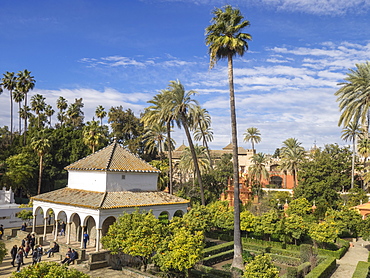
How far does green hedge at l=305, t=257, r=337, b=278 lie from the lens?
68.1ft

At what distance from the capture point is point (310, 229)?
2795cm

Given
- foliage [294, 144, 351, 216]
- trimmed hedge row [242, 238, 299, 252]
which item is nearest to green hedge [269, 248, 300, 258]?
trimmed hedge row [242, 238, 299, 252]

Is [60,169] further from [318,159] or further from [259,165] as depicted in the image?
[318,159]

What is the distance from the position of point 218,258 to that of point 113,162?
11.8m

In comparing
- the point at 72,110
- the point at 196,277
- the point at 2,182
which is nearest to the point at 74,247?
the point at 196,277

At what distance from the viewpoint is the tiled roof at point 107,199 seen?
80.1 feet

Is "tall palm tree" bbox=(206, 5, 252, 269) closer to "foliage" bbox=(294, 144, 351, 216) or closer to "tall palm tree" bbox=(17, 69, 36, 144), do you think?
"foliage" bbox=(294, 144, 351, 216)

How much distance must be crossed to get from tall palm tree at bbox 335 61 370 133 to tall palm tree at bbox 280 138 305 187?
13.4 meters

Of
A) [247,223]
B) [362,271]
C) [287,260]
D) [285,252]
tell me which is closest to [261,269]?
[362,271]

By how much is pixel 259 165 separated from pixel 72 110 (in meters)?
44.5

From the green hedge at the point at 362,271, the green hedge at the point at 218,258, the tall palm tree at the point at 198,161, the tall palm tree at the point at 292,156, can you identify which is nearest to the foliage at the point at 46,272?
the green hedge at the point at 218,258

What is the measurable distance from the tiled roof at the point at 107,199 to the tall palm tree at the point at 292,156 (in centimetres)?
3157

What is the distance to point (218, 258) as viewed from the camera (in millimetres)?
25500

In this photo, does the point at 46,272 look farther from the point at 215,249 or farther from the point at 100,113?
the point at 100,113
